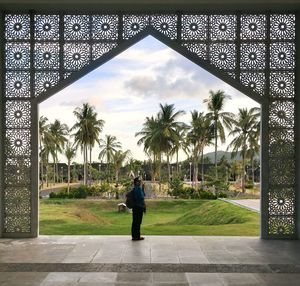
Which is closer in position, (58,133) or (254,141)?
(254,141)

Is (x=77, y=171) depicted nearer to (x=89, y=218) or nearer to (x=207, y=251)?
(x=89, y=218)

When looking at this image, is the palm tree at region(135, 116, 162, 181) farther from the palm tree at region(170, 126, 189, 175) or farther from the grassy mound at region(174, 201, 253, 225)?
the grassy mound at region(174, 201, 253, 225)

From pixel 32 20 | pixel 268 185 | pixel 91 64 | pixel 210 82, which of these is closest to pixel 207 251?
pixel 268 185

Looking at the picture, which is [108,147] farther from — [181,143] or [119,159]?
[181,143]

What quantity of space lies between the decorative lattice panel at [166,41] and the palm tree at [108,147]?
92.3 ft

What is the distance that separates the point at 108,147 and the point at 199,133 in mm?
7282

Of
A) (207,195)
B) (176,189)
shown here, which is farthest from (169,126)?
(207,195)

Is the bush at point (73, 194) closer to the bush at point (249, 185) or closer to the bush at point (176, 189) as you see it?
the bush at point (176, 189)

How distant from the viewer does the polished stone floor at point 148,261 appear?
4.69 metres

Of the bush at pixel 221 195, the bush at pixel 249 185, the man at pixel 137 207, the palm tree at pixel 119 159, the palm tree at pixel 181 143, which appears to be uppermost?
the palm tree at pixel 181 143

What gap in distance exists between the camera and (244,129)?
3344 cm

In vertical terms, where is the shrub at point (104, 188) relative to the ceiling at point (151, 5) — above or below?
below

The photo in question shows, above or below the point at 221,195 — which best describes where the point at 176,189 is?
above

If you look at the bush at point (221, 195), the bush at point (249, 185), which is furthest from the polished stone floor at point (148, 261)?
the bush at point (249, 185)
